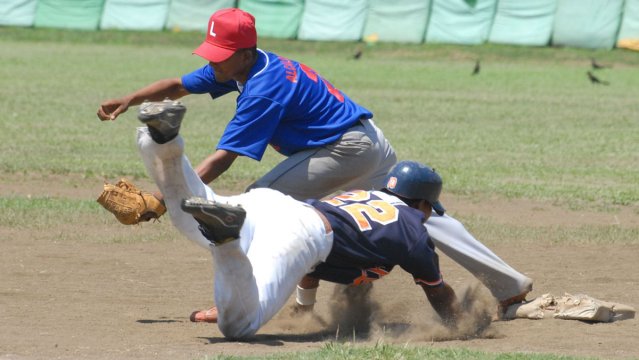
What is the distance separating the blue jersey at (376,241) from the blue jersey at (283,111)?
0.57 metres

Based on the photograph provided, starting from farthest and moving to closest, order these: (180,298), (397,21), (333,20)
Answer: (333,20), (397,21), (180,298)

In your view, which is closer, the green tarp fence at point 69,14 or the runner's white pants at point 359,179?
the runner's white pants at point 359,179

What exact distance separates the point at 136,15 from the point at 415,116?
17.9 m

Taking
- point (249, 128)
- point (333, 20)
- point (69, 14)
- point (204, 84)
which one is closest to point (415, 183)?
point (249, 128)

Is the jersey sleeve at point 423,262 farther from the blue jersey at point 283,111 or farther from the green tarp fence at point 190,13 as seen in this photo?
the green tarp fence at point 190,13

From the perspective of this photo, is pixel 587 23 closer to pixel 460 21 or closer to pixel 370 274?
pixel 460 21

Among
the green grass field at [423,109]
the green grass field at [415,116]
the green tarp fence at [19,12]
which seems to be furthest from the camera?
the green tarp fence at [19,12]

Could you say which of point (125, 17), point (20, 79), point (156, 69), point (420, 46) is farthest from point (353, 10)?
point (20, 79)

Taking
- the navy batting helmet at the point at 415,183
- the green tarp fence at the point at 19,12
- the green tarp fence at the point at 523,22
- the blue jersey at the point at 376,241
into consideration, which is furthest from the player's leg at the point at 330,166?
the green tarp fence at the point at 19,12

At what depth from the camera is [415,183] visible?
6164mm

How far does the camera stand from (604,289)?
297 inches

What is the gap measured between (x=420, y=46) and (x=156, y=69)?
9.26m

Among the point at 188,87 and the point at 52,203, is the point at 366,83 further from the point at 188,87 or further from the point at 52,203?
the point at 188,87

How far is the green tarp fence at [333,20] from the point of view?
32.1 meters
